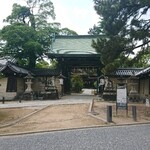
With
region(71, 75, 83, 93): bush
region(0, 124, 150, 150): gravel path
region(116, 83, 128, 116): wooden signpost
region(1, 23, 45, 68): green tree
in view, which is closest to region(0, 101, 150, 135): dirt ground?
region(116, 83, 128, 116): wooden signpost

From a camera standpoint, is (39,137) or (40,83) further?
(40,83)

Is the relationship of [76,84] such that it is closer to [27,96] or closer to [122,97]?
[27,96]

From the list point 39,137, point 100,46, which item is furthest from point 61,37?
point 39,137

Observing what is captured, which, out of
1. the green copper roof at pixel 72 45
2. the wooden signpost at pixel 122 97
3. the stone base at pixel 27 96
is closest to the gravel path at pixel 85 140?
the wooden signpost at pixel 122 97

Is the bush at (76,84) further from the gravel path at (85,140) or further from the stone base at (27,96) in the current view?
the gravel path at (85,140)

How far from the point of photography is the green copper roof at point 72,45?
36219 millimetres

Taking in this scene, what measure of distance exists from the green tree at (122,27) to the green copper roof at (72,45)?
14549mm

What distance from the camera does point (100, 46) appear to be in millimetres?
21656

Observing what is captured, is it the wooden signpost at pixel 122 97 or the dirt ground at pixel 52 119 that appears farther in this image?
the wooden signpost at pixel 122 97

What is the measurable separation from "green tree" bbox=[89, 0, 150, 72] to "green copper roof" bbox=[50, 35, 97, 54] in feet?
47.7

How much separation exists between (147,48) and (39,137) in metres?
11.2

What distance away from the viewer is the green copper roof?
119 feet

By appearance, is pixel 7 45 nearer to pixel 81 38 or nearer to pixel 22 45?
pixel 22 45

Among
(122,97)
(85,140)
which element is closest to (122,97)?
(122,97)
